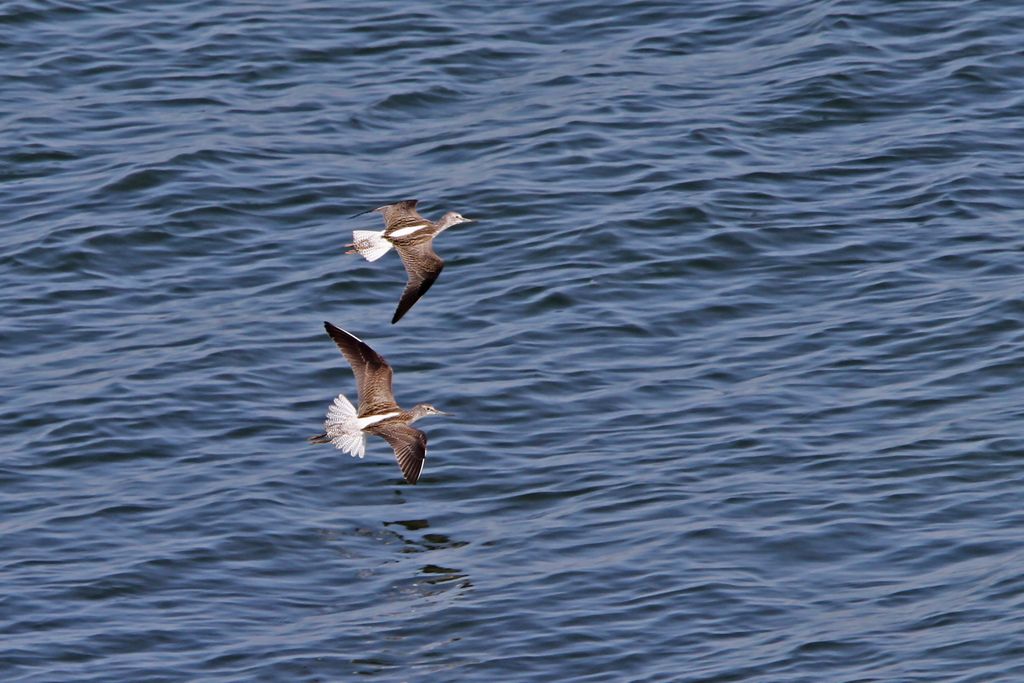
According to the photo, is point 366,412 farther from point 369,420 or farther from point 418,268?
point 418,268

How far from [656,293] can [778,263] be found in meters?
1.10

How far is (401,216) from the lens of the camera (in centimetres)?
1358

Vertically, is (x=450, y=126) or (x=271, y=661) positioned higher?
(x=450, y=126)

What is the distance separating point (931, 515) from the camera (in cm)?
1252

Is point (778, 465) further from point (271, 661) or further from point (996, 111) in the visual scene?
point (996, 111)

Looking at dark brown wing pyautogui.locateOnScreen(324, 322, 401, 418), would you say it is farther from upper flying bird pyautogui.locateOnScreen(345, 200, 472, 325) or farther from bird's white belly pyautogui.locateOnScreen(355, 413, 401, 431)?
upper flying bird pyautogui.locateOnScreen(345, 200, 472, 325)

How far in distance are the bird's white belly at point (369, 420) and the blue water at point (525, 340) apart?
2.59 ft

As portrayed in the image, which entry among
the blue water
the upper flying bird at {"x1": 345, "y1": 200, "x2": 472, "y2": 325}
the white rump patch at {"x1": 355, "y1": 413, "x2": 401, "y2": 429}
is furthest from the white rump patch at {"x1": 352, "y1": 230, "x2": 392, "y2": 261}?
the blue water

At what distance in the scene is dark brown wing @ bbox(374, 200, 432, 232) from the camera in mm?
13461

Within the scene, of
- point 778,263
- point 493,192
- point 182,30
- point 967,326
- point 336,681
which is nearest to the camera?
point 336,681

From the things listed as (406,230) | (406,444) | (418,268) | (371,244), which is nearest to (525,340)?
(406,230)

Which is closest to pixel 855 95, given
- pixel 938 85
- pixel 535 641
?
pixel 938 85

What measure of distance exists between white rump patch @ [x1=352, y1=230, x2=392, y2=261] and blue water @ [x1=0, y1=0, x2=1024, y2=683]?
1.54m

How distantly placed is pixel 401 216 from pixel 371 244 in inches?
19.5
